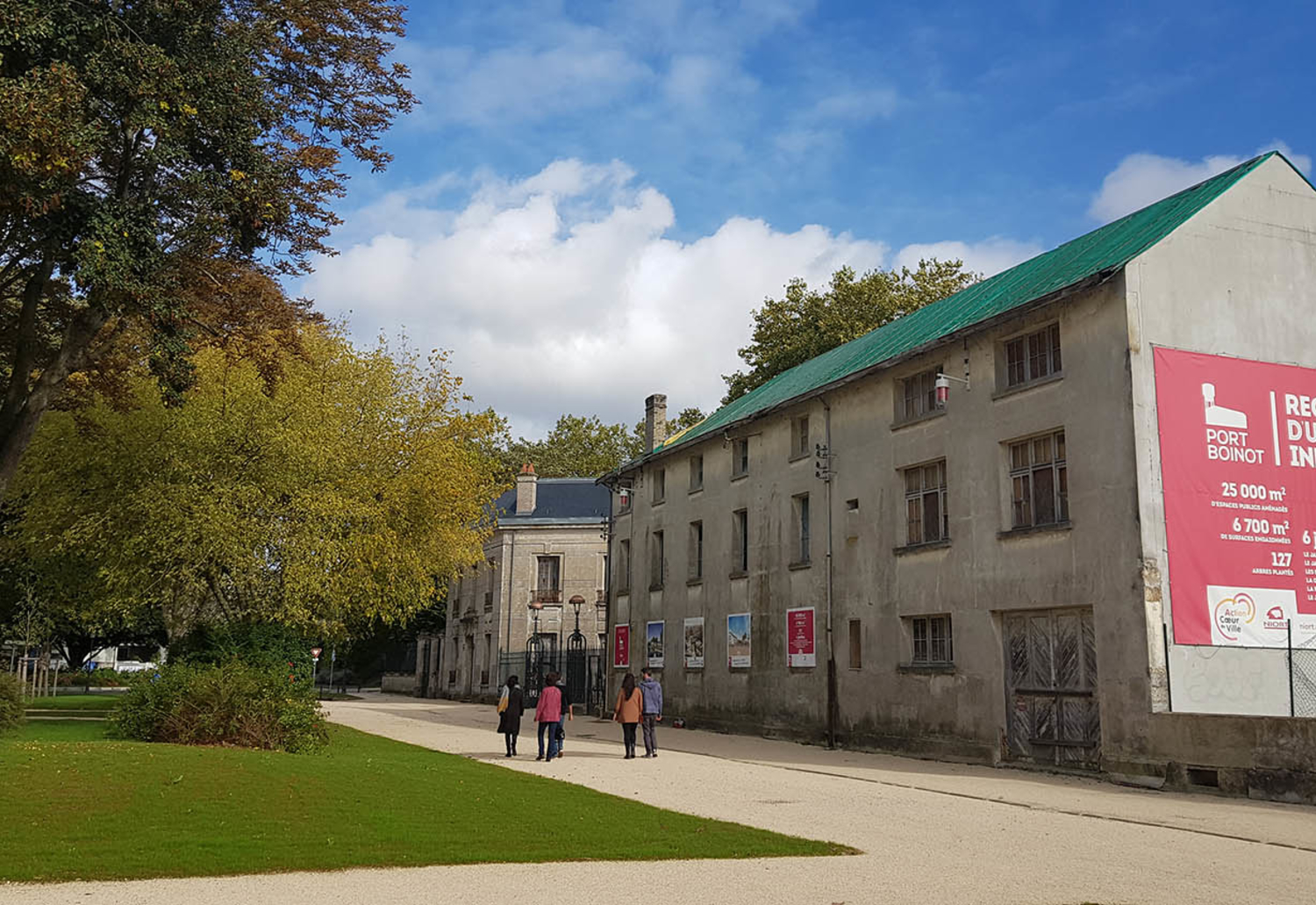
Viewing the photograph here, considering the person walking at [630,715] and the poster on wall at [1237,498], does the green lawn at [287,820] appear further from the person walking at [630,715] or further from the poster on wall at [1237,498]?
the poster on wall at [1237,498]

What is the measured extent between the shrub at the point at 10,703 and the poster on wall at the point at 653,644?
1908 centimetres

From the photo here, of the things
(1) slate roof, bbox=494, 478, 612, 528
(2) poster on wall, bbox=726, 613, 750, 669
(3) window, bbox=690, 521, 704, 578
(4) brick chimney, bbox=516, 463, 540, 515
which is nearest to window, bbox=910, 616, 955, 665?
(2) poster on wall, bbox=726, 613, 750, 669

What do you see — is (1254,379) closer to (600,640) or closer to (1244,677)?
(1244,677)

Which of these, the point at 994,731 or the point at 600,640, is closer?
the point at 994,731

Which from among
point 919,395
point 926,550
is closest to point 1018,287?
point 919,395

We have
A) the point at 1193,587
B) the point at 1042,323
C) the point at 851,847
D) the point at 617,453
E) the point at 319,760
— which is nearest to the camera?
the point at 851,847

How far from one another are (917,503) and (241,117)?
50.3ft

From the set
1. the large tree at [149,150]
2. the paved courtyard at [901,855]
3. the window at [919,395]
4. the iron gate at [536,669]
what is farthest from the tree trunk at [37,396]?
the iron gate at [536,669]

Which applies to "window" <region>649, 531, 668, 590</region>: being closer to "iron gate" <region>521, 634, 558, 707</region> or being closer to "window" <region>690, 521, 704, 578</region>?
"window" <region>690, 521, 704, 578</region>

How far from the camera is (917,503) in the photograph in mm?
24828

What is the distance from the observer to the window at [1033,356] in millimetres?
21547

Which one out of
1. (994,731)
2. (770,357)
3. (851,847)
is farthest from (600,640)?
(851,847)

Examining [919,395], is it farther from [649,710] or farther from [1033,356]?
[649,710]

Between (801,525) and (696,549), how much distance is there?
20.8 feet
